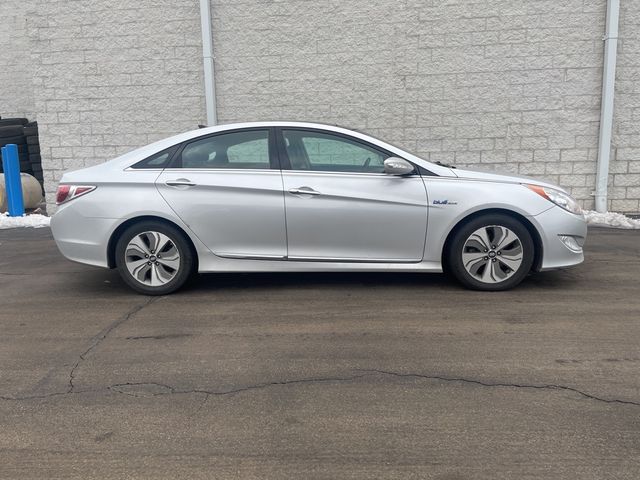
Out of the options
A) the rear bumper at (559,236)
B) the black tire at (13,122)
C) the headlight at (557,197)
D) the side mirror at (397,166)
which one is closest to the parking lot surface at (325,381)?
the rear bumper at (559,236)

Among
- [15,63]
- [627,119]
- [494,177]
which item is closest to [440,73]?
[627,119]

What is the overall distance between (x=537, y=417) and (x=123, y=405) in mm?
2339

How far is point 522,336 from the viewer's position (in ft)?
14.8

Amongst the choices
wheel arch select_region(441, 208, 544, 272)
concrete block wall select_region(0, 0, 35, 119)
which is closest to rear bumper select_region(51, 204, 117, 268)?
wheel arch select_region(441, 208, 544, 272)

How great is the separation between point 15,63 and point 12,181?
19.3 ft

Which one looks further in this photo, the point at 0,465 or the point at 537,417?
the point at 537,417

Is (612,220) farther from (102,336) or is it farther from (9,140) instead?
(9,140)

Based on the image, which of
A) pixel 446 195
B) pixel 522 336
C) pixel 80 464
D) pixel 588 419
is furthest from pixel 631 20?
pixel 80 464

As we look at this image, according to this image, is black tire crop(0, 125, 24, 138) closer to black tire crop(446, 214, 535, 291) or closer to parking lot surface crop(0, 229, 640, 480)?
parking lot surface crop(0, 229, 640, 480)

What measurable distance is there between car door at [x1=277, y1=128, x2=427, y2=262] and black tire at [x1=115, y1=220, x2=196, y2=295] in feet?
3.15

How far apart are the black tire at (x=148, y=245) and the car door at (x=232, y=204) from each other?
18 cm

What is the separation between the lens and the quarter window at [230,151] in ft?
18.9

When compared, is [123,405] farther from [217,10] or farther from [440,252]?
[217,10]

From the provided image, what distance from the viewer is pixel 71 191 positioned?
5742mm
